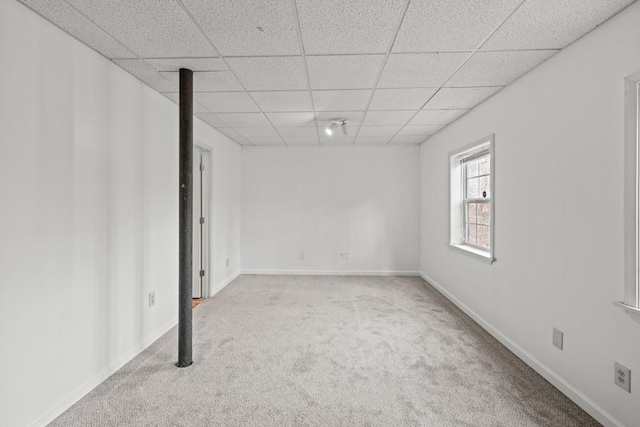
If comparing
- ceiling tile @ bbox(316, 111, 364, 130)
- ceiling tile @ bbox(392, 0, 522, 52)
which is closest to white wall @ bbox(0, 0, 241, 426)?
ceiling tile @ bbox(316, 111, 364, 130)

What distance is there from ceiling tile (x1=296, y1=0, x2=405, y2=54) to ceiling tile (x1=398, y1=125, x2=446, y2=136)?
7.82 feet

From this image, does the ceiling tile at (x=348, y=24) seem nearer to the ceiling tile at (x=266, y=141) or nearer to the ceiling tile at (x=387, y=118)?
the ceiling tile at (x=387, y=118)

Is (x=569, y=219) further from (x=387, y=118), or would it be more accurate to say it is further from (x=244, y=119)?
(x=244, y=119)

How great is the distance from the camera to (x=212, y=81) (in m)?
2.78

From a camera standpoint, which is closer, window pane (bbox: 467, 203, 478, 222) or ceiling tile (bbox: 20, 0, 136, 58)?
ceiling tile (bbox: 20, 0, 136, 58)

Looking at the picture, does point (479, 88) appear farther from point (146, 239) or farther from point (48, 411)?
point (48, 411)

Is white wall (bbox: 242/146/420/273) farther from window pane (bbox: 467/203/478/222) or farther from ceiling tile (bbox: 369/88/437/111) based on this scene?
ceiling tile (bbox: 369/88/437/111)

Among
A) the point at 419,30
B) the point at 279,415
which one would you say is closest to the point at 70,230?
the point at 279,415

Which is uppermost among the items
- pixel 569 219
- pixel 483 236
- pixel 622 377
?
pixel 569 219

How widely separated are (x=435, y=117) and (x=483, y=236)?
5.07ft

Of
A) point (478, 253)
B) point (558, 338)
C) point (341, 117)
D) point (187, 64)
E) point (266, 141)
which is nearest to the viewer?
point (558, 338)

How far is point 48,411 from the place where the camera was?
1876mm

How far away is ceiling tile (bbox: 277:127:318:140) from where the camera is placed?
4500 mm

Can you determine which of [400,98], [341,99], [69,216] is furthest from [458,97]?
[69,216]
